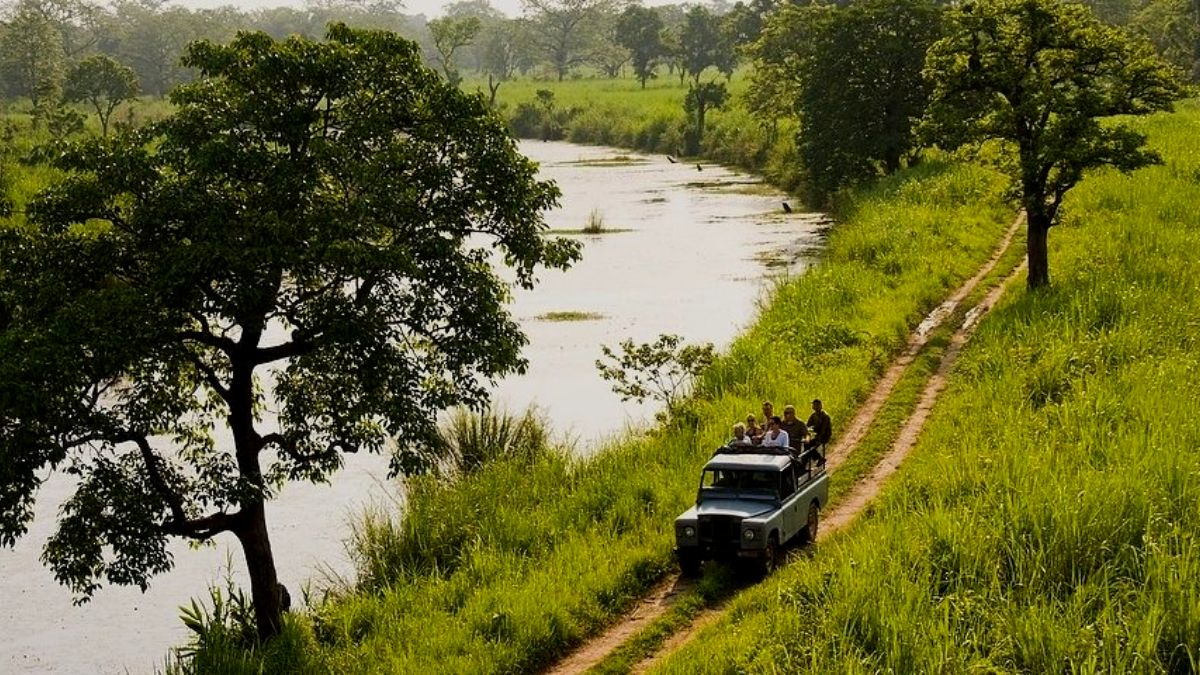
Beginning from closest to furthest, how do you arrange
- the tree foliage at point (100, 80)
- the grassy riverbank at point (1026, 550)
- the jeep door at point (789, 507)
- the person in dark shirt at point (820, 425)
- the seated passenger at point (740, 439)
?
1. the grassy riverbank at point (1026, 550)
2. the jeep door at point (789, 507)
3. the seated passenger at point (740, 439)
4. the person in dark shirt at point (820, 425)
5. the tree foliage at point (100, 80)

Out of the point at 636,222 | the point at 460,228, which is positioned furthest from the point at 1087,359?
the point at 636,222

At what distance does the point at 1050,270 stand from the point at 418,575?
2125cm

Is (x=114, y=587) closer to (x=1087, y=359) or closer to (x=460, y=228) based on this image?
(x=460, y=228)

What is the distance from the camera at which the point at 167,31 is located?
157 m

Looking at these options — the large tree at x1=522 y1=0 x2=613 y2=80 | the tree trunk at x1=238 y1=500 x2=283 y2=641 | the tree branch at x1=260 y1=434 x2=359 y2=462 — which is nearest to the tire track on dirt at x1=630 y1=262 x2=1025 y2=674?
the tree branch at x1=260 y1=434 x2=359 y2=462

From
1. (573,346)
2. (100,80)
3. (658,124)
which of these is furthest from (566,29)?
(573,346)

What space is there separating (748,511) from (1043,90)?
678 inches

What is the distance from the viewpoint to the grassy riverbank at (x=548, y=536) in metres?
15.1

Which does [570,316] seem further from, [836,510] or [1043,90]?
[836,510]

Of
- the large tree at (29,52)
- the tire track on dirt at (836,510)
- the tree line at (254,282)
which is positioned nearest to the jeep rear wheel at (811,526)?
the tire track on dirt at (836,510)

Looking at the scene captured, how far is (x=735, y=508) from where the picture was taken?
1616 centimetres

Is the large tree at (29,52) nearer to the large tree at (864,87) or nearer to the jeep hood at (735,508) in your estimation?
the large tree at (864,87)

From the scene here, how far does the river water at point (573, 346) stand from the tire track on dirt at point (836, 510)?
5.82 m

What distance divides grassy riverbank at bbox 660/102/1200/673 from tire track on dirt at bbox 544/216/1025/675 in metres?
0.86
